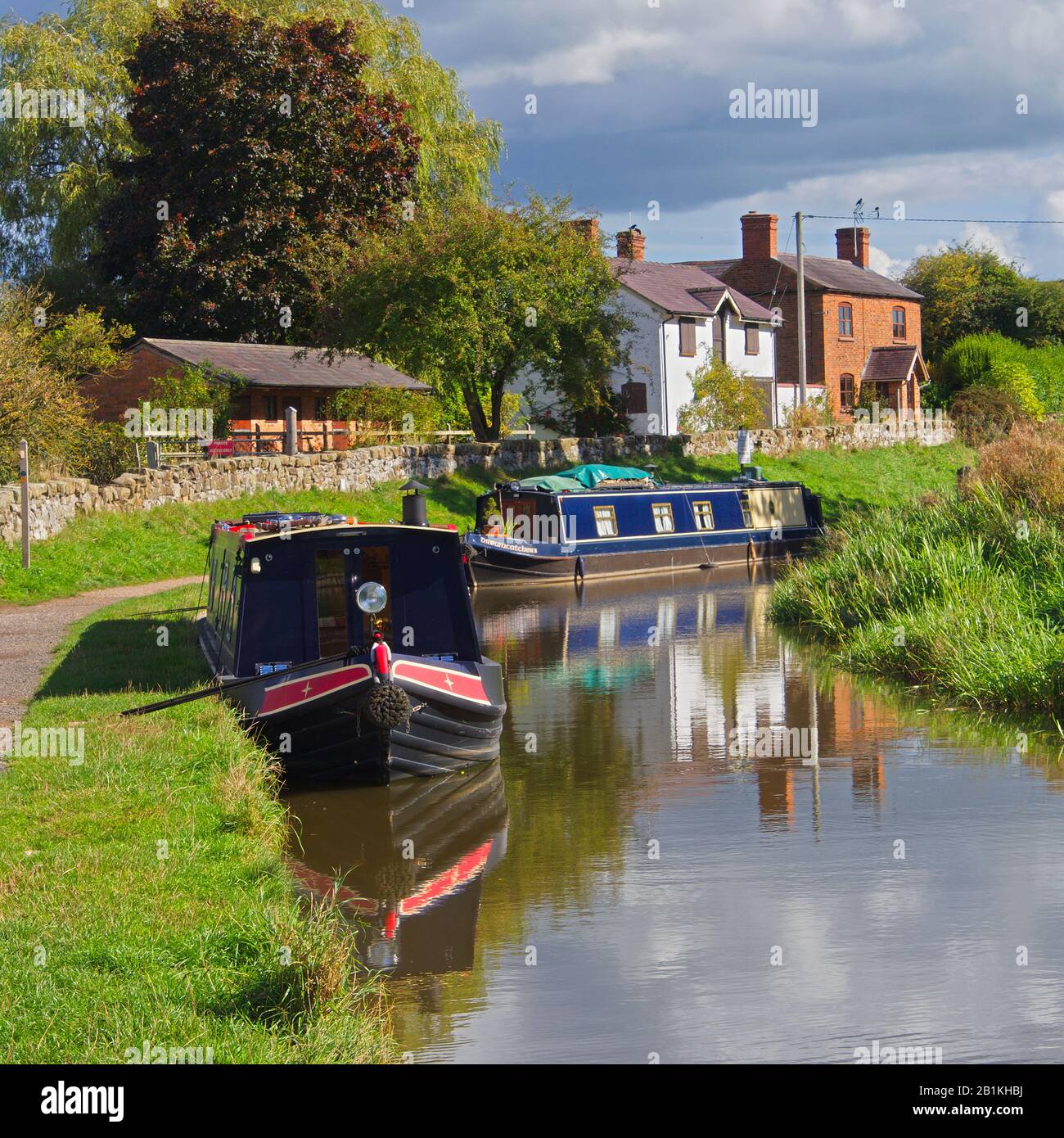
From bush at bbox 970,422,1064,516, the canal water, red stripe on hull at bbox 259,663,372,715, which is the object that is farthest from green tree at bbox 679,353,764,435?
red stripe on hull at bbox 259,663,372,715

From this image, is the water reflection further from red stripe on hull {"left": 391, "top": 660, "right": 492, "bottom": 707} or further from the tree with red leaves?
the tree with red leaves

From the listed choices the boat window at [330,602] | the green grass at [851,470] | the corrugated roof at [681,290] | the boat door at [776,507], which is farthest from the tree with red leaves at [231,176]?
the boat window at [330,602]

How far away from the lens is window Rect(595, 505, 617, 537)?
31.6 m

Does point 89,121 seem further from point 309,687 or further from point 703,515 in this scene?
point 309,687

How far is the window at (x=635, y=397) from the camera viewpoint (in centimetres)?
5128

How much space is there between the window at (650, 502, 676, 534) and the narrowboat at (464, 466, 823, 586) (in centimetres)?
2

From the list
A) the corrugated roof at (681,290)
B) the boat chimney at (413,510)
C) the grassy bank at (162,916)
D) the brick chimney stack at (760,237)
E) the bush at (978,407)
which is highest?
the brick chimney stack at (760,237)

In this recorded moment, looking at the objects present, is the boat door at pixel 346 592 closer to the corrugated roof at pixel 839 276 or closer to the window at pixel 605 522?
the window at pixel 605 522

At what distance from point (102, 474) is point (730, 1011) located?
27381mm

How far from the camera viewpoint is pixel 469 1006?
7609mm

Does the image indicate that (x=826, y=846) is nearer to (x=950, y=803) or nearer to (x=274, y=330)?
(x=950, y=803)

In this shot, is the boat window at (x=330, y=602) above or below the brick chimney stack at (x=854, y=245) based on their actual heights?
below

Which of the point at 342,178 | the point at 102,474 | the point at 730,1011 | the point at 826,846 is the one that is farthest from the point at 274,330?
the point at 730,1011

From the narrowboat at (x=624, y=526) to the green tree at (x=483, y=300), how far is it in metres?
4.63
